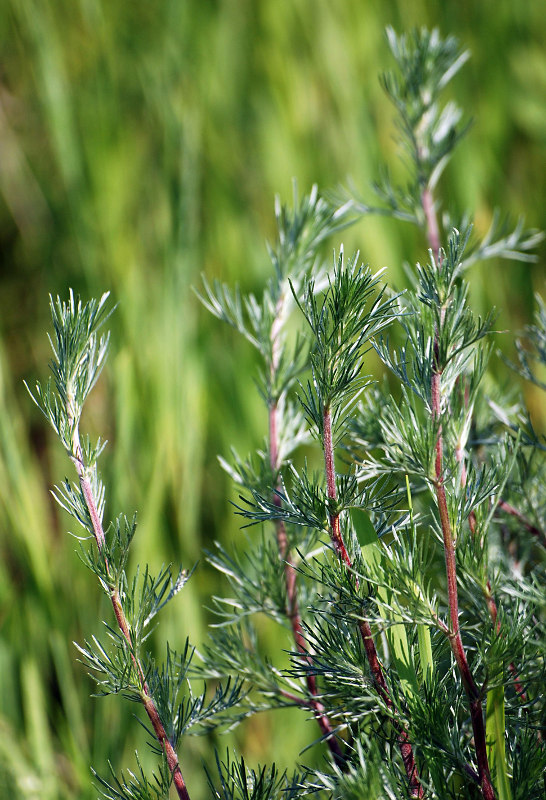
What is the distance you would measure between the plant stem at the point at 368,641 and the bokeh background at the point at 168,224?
0.28 m

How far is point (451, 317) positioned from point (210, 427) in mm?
597

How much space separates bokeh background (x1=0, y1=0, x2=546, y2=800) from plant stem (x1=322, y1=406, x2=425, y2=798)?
0.92 ft

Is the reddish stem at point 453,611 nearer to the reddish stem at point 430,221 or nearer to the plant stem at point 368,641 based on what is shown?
the plant stem at point 368,641

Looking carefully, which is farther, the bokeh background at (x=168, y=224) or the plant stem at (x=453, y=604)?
the bokeh background at (x=168, y=224)

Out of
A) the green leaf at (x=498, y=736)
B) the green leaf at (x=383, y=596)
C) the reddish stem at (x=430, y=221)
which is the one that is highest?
the reddish stem at (x=430, y=221)

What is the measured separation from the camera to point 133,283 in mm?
676

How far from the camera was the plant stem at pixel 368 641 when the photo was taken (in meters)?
0.21

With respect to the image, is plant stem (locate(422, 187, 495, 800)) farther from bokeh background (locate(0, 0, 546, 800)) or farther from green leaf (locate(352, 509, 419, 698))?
bokeh background (locate(0, 0, 546, 800))

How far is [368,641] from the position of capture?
223mm

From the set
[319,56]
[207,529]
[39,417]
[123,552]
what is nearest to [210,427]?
[207,529]

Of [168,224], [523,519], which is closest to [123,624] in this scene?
[523,519]

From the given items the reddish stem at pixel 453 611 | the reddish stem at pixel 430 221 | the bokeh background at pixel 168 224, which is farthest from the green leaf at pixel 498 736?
the bokeh background at pixel 168 224

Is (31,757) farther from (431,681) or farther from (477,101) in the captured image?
(477,101)

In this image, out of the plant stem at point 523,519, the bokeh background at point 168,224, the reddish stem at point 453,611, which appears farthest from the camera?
the bokeh background at point 168,224
